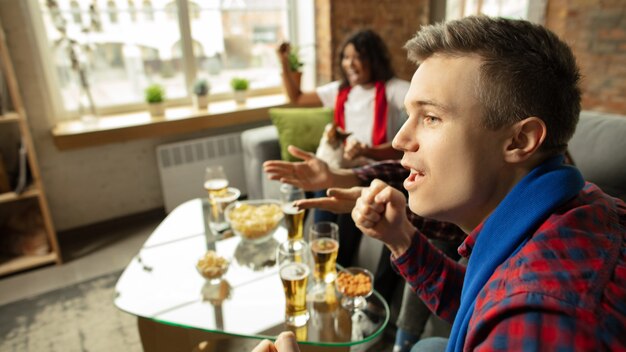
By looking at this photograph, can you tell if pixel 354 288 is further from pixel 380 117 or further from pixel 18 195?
pixel 18 195

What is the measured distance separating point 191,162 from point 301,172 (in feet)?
5.29

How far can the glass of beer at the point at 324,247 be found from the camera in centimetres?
125

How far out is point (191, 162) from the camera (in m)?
2.86

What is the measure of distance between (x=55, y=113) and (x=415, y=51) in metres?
2.70

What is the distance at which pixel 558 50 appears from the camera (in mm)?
599

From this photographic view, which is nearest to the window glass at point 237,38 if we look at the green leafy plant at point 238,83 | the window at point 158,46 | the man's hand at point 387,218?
the window at point 158,46

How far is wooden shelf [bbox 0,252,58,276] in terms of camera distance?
2217 mm

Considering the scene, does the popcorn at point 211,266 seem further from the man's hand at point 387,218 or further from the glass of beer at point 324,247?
the man's hand at point 387,218

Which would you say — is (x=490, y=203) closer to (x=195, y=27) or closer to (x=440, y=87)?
(x=440, y=87)

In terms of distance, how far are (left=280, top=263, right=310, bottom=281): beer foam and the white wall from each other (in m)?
2.04

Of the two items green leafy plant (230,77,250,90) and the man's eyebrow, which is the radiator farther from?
the man's eyebrow

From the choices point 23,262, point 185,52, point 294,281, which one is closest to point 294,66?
point 185,52

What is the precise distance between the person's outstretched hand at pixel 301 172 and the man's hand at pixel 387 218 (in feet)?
1.58

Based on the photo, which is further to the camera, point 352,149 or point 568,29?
point 568,29
